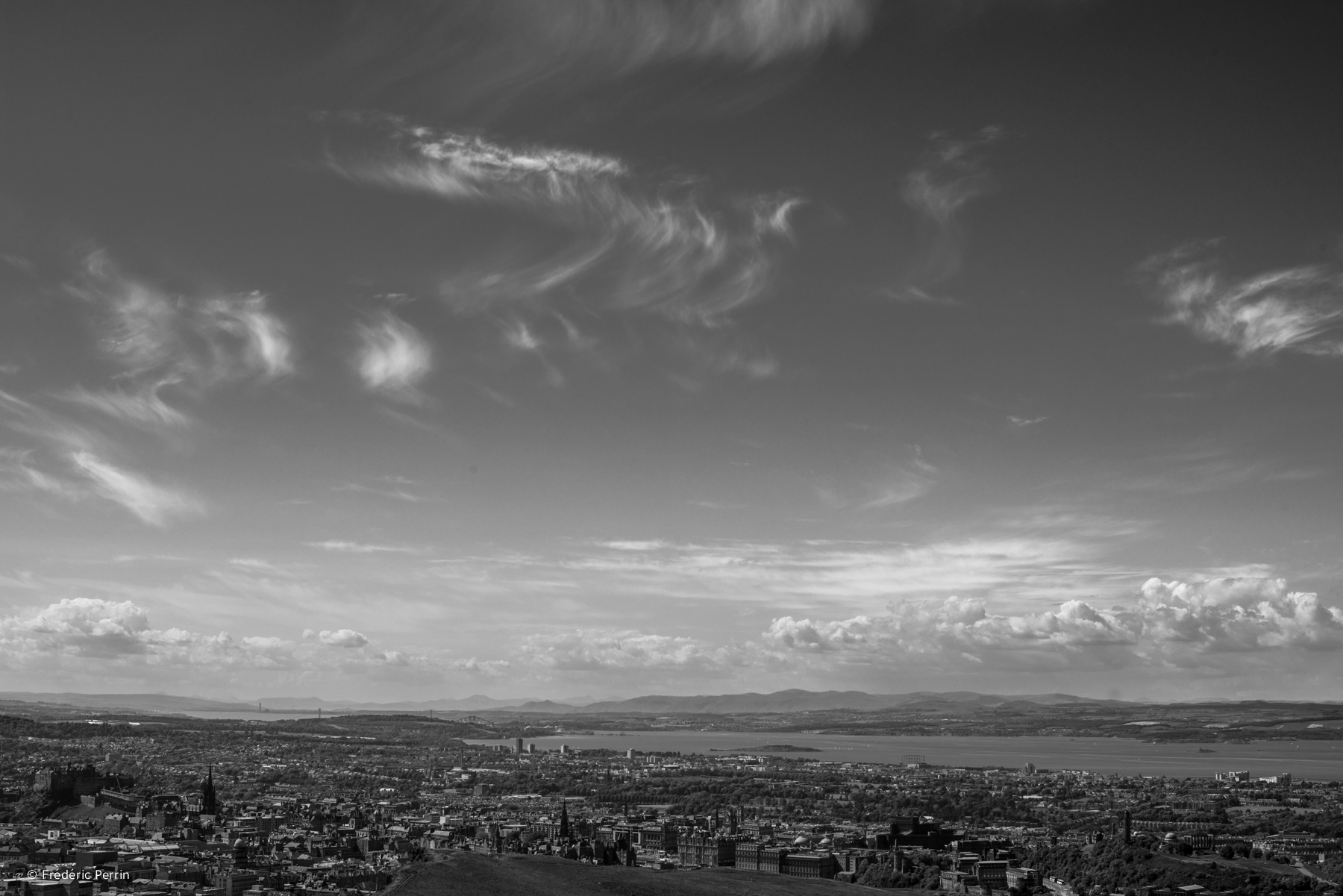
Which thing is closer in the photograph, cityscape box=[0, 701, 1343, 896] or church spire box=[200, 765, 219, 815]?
cityscape box=[0, 701, 1343, 896]

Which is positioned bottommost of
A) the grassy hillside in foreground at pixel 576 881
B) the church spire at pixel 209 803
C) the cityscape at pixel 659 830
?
the grassy hillside in foreground at pixel 576 881

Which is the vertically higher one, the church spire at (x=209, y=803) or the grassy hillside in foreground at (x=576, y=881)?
the church spire at (x=209, y=803)

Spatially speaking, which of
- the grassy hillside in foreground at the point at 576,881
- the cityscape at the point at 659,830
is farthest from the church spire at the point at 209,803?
the grassy hillside in foreground at the point at 576,881

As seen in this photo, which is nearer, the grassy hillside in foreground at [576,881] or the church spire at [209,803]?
the grassy hillside in foreground at [576,881]

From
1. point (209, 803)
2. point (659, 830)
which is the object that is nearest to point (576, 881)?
point (659, 830)


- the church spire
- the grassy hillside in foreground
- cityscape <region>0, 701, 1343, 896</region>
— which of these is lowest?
the grassy hillside in foreground

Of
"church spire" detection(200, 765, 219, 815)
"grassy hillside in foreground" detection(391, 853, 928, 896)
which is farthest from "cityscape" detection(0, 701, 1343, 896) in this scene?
"grassy hillside in foreground" detection(391, 853, 928, 896)

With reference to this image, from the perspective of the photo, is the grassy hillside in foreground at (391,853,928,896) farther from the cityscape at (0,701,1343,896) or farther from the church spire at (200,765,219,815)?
the church spire at (200,765,219,815)

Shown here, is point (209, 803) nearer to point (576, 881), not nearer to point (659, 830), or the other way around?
point (659, 830)

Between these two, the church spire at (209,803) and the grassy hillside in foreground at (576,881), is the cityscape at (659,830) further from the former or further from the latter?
the grassy hillside in foreground at (576,881)
